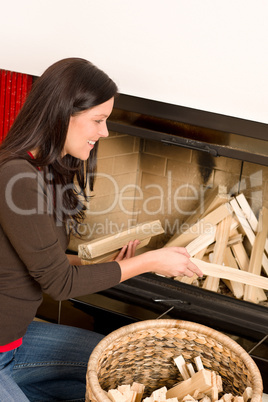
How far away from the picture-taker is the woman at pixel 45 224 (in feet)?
3.94

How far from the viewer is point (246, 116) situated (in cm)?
152

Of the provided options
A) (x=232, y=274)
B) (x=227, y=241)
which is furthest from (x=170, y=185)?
(x=232, y=274)

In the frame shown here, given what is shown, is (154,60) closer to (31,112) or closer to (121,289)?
(31,112)

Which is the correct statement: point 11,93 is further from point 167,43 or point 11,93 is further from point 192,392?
point 192,392

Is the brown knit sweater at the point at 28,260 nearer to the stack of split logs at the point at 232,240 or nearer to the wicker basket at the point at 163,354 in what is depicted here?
the wicker basket at the point at 163,354

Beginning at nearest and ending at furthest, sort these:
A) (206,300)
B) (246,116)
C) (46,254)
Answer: (46,254), (246,116), (206,300)

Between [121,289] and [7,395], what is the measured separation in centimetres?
78

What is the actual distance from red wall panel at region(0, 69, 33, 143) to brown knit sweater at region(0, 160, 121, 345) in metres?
0.73

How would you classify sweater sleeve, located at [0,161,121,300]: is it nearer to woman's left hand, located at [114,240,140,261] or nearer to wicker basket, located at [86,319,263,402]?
wicker basket, located at [86,319,263,402]

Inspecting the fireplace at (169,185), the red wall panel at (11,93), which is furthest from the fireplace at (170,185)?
the red wall panel at (11,93)

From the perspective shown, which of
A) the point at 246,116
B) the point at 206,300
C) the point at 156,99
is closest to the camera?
the point at 246,116

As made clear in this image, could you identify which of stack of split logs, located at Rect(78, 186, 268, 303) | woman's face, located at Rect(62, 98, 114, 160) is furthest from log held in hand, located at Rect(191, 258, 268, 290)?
woman's face, located at Rect(62, 98, 114, 160)

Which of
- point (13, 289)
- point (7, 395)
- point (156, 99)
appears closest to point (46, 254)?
point (13, 289)

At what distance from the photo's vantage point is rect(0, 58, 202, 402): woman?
1.20m
